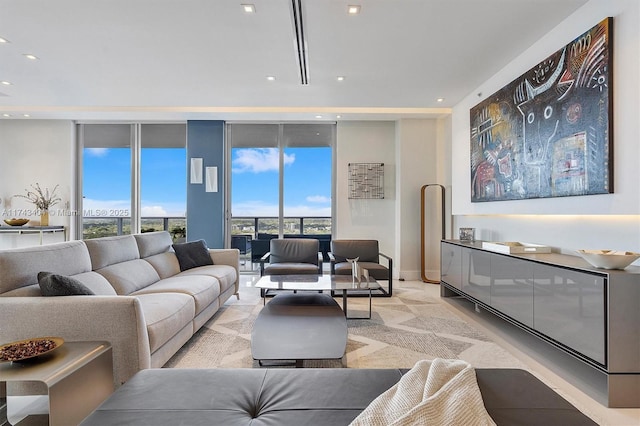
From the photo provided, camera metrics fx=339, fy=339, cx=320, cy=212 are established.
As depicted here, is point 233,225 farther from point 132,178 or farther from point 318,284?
point 318,284

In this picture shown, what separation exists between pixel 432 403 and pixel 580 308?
1827mm

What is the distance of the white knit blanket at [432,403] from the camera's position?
0.94 m

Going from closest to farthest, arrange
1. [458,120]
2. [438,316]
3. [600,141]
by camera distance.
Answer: [600,141] → [438,316] → [458,120]

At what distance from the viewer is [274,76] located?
4.02 meters

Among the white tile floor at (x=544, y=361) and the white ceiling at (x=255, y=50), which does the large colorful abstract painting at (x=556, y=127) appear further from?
the white tile floor at (x=544, y=361)

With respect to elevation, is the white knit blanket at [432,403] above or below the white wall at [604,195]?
below

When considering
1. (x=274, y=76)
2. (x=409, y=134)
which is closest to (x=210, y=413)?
(x=274, y=76)

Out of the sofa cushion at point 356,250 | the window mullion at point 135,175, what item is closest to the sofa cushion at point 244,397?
the sofa cushion at point 356,250

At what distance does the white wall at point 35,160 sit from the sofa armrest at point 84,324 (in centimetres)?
500

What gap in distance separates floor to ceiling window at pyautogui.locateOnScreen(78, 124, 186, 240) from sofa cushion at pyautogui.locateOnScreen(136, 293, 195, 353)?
150 inches

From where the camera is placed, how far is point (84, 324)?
198cm

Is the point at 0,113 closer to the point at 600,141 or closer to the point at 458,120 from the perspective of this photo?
the point at 458,120

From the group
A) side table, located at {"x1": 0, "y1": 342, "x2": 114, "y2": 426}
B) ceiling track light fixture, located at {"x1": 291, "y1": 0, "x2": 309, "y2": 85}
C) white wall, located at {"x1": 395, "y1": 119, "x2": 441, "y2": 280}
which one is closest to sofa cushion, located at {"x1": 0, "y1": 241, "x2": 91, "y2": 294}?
side table, located at {"x1": 0, "y1": 342, "x2": 114, "y2": 426}

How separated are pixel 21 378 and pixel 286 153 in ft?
17.3
